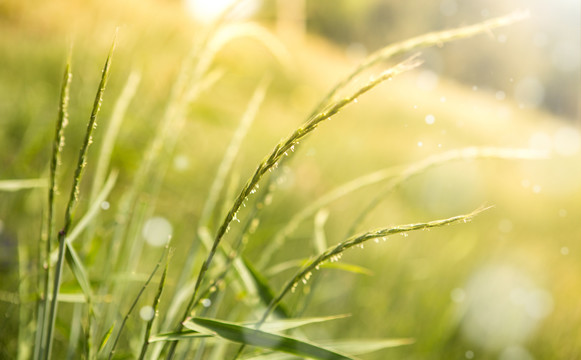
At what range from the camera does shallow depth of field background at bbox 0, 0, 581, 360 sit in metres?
0.85

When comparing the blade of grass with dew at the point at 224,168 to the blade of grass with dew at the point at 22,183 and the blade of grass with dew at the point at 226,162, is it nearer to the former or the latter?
the blade of grass with dew at the point at 226,162

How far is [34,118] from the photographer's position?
93cm

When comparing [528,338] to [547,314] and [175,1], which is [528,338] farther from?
[175,1]

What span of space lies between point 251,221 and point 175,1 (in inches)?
160

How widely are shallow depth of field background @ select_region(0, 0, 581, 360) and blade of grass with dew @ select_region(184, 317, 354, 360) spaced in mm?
193

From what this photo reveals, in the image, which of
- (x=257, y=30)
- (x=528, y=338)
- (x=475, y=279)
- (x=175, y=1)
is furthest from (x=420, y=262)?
(x=175, y=1)

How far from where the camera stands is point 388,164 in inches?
98.7

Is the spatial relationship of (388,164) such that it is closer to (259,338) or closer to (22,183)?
(22,183)

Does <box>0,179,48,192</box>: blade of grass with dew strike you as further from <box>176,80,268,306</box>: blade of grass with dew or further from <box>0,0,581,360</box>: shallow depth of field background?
<box>176,80,268,306</box>: blade of grass with dew

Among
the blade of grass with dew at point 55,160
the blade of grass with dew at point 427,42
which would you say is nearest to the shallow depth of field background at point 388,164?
the blade of grass with dew at point 427,42

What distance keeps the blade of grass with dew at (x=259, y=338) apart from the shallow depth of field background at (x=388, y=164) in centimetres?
19

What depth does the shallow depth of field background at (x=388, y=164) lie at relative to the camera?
0.85 metres

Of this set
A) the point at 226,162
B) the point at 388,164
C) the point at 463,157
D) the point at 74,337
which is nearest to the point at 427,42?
the point at 463,157

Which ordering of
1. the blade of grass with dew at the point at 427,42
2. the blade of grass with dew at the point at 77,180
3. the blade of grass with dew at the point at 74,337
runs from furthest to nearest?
the blade of grass with dew at the point at 74,337 → the blade of grass with dew at the point at 427,42 → the blade of grass with dew at the point at 77,180
